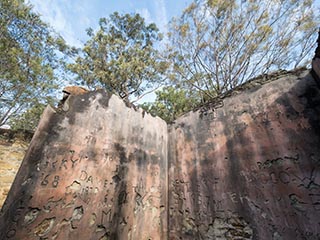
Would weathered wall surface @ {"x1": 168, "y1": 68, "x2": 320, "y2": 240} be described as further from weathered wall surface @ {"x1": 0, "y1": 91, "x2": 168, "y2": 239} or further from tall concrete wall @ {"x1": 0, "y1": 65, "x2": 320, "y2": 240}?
weathered wall surface @ {"x1": 0, "y1": 91, "x2": 168, "y2": 239}

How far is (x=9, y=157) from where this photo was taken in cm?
353

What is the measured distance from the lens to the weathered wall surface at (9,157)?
3181mm

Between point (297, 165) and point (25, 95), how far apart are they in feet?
25.9

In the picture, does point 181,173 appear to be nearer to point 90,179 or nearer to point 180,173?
point 180,173

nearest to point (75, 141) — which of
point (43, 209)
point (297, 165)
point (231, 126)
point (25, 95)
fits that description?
point (43, 209)

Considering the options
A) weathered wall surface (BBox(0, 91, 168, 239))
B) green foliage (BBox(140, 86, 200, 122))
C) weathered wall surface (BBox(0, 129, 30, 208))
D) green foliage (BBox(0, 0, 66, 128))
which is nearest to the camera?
weathered wall surface (BBox(0, 91, 168, 239))

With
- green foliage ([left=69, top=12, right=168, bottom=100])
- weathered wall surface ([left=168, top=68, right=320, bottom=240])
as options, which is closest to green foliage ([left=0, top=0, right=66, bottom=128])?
green foliage ([left=69, top=12, right=168, bottom=100])

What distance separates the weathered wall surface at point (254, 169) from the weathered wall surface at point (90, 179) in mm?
496

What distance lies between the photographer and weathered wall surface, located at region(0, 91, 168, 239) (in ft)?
5.26

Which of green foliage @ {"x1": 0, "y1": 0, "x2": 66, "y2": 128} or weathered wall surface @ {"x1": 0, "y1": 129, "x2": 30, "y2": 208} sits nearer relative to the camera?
weathered wall surface @ {"x1": 0, "y1": 129, "x2": 30, "y2": 208}

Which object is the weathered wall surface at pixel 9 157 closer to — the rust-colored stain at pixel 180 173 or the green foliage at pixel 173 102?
the rust-colored stain at pixel 180 173

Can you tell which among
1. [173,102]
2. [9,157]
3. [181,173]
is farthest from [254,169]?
[173,102]

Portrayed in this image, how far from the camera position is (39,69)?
5.86 m

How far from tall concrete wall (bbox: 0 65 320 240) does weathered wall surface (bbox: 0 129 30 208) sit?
2197 mm
